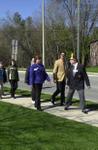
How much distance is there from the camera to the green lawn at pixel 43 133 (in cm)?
906

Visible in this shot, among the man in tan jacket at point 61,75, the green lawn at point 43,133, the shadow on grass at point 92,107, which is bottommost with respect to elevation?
the shadow on grass at point 92,107

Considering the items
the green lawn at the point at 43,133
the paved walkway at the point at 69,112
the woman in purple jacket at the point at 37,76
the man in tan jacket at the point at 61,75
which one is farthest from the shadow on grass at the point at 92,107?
the green lawn at the point at 43,133

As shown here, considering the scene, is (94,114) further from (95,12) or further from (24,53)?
(24,53)


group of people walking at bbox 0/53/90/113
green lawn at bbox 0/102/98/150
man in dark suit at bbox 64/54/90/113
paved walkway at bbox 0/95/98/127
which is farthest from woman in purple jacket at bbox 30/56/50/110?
green lawn at bbox 0/102/98/150

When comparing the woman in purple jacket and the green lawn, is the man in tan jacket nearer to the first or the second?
the woman in purple jacket

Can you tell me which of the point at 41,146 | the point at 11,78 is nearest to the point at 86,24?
the point at 11,78

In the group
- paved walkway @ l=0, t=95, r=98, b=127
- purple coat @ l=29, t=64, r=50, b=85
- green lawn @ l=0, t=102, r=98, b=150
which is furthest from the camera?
purple coat @ l=29, t=64, r=50, b=85

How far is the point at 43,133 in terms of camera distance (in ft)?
33.8

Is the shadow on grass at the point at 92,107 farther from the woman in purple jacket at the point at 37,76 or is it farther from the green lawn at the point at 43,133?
A: the green lawn at the point at 43,133

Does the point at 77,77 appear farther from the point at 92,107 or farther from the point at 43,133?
the point at 43,133

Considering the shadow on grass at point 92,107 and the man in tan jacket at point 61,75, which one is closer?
the shadow on grass at point 92,107

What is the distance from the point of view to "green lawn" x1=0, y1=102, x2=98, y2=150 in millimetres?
9062

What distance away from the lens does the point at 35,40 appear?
8519 cm

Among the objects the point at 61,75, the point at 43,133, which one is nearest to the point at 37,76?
the point at 61,75
